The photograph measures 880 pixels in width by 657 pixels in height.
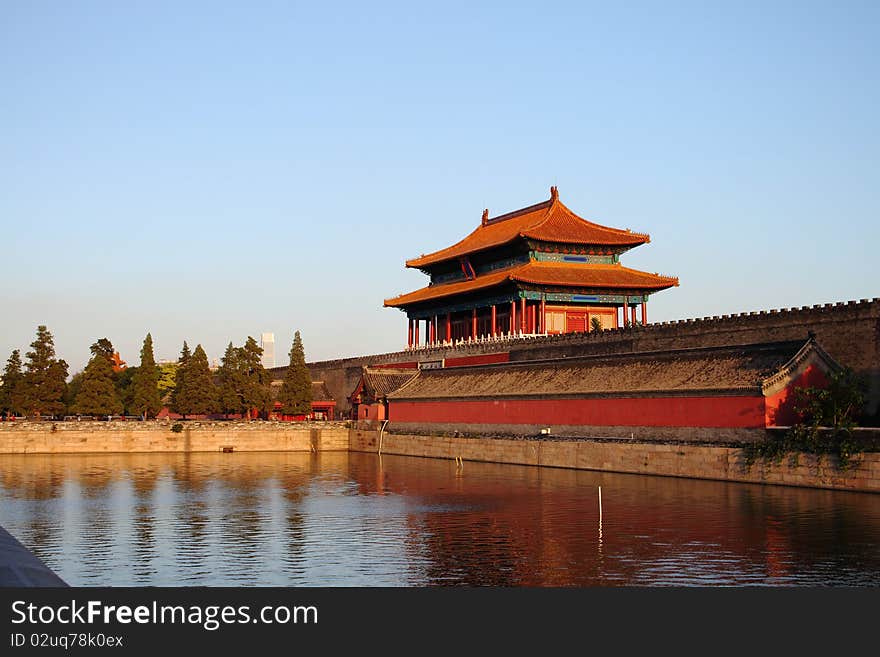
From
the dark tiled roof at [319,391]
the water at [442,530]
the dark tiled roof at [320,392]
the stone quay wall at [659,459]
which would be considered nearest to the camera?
the water at [442,530]

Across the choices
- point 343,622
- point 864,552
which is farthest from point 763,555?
point 343,622

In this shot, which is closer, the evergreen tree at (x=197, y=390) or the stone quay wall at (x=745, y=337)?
the stone quay wall at (x=745, y=337)

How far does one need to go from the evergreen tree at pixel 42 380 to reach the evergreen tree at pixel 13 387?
29cm

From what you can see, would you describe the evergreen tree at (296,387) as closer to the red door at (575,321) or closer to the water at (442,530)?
the red door at (575,321)

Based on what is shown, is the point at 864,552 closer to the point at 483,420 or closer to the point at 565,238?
the point at 483,420

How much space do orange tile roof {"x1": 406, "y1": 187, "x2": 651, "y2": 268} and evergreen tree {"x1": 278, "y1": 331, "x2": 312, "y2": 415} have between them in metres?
13.8

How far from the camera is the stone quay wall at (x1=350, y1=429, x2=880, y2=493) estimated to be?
32156mm

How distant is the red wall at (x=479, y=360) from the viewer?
60972 millimetres

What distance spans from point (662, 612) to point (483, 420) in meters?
39.4

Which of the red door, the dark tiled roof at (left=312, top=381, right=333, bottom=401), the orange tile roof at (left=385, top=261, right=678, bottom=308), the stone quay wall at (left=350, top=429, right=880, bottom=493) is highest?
the orange tile roof at (left=385, top=261, right=678, bottom=308)

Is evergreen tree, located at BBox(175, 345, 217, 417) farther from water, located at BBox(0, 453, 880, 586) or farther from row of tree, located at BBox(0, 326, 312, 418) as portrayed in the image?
water, located at BBox(0, 453, 880, 586)

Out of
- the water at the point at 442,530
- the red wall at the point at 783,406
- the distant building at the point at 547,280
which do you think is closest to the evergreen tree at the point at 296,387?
the distant building at the point at 547,280

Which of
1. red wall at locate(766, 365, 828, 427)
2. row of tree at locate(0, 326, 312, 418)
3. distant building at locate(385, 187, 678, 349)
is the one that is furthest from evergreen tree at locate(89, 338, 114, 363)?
red wall at locate(766, 365, 828, 427)

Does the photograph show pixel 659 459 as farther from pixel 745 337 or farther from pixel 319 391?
pixel 319 391
